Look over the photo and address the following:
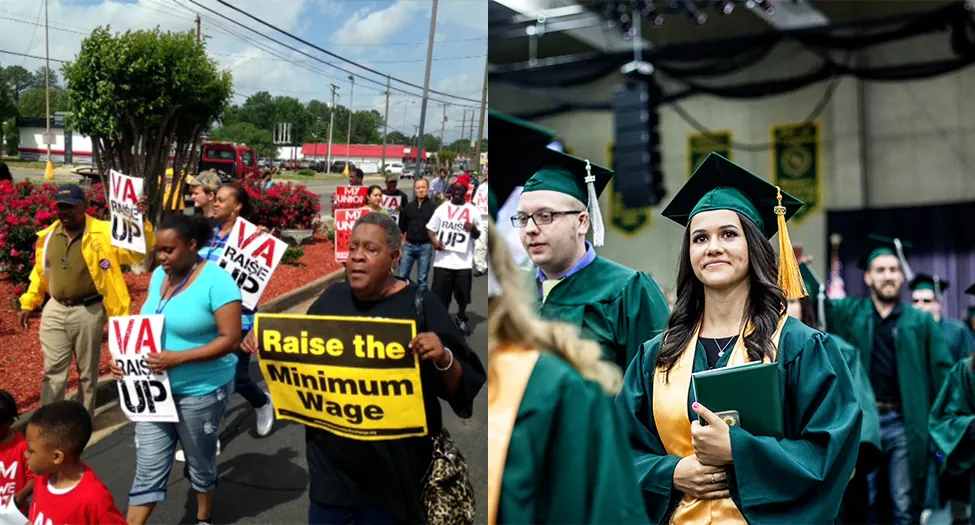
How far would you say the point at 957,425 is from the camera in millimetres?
3852

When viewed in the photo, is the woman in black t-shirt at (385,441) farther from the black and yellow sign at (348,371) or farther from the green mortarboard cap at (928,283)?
the green mortarboard cap at (928,283)

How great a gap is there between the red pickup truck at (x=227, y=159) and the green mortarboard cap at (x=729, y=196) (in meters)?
3.52

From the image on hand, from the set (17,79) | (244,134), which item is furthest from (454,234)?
(17,79)

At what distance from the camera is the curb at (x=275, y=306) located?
176 inches

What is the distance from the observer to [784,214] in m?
1.84

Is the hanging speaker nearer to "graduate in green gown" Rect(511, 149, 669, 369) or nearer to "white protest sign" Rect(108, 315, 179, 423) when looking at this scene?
"graduate in green gown" Rect(511, 149, 669, 369)

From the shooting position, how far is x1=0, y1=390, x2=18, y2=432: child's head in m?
3.22

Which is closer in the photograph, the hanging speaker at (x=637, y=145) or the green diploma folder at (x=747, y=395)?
the green diploma folder at (x=747, y=395)

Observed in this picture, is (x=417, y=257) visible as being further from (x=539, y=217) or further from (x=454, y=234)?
(x=539, y=217)

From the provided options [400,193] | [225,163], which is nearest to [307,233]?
[400,193]

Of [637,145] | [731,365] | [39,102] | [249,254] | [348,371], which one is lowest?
[348,371]

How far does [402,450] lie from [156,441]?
1.11 metres

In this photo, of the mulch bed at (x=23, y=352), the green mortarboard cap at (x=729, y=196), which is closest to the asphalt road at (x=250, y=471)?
the mulch bed at (x=23, y=352)

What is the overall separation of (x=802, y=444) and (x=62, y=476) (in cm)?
241
